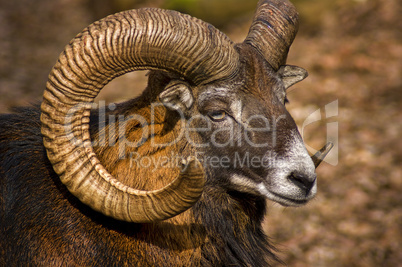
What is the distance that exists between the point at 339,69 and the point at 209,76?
32.3 feet

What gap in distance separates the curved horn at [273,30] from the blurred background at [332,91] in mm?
3174

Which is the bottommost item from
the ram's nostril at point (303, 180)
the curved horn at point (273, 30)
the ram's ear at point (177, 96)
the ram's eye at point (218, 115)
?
the ram's nostril at point (303, 180)

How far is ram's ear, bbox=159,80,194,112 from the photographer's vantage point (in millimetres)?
4309

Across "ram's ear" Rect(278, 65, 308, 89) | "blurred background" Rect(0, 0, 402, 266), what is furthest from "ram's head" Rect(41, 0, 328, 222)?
"blurred background" Rect(0, 0, 402, 266)

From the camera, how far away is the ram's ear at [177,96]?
4309 mm

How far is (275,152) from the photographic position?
14.0 ft

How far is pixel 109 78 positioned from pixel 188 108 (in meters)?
0.86

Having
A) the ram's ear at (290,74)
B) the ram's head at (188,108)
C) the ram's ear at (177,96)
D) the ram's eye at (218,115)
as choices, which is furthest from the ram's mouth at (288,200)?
the ram's ear at (290,74)

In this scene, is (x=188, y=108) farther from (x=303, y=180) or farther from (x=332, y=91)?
(x=332, y=91)

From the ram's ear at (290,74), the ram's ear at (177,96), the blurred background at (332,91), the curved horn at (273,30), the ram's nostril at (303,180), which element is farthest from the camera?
the blurred background at (332,91)

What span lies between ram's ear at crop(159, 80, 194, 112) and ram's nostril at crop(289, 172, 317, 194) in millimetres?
1262

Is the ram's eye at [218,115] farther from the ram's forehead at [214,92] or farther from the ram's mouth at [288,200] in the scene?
the ram's mouth at [288,200]

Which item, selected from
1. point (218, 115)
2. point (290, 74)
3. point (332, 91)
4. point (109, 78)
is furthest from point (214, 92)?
point (332, 91)

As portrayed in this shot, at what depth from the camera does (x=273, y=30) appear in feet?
→ 16.1
